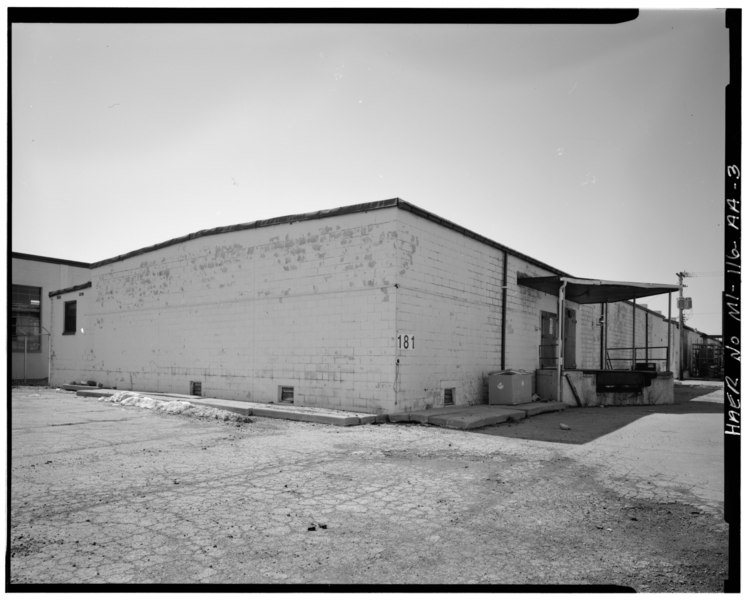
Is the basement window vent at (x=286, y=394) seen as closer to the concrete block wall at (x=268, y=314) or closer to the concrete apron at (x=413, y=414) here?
the concrete block wall at (x=268, y=314)

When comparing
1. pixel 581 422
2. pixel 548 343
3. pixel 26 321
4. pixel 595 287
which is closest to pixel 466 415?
pixel 581 422

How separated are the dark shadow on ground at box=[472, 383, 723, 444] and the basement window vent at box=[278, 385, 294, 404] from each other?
4.94 m

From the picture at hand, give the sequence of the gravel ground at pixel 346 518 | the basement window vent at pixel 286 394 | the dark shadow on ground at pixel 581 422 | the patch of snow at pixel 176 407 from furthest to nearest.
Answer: the basement window vent at pixel 286 394 < the patch of snow at pixel 176 407 < the dark shadow on ground at pixel 581 422 < the gravel ground at pixel 346 518

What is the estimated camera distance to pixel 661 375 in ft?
54.9

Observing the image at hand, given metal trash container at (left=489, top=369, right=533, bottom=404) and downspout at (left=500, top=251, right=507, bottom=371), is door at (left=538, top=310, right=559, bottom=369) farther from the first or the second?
metal trash container at (left=489, top=369, right=533, bottom=404)

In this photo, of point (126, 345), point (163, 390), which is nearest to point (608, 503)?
point (163, 390)

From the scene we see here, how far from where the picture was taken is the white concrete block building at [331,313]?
11500mm

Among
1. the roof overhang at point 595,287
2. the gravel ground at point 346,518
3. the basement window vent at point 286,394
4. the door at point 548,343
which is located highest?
the roof overhang at point 595,287

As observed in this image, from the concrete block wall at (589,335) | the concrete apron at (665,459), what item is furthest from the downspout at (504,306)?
the concrete block wall at (589,335)

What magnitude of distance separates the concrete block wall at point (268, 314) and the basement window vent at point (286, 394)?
0.13m

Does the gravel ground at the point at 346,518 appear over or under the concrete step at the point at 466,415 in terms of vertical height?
over

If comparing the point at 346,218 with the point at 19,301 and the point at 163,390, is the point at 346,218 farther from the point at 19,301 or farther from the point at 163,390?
the point at 19,301

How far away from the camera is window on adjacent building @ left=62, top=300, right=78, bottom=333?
22391 mm

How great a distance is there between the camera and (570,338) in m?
21.4
